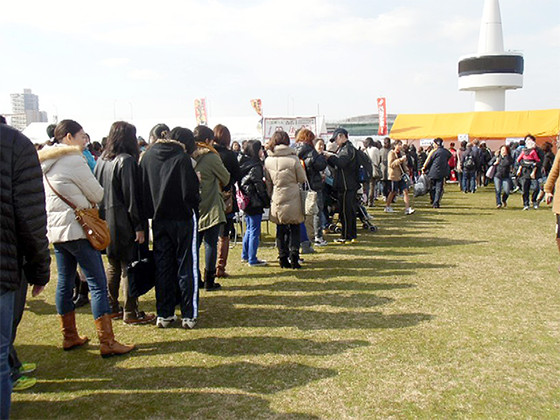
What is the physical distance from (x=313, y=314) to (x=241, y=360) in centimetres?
127

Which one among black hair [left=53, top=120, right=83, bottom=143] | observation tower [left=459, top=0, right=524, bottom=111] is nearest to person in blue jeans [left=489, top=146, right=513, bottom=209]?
black hair [left=53, top=120, right=83, bottom=143]

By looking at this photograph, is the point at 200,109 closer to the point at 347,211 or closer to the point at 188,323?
the point at 347,211

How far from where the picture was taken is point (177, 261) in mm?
4578

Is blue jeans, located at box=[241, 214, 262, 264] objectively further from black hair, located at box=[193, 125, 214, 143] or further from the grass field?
black hair, located at box=[193, 125, 214, 143]

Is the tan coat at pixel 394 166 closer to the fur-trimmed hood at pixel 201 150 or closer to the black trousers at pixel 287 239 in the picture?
the black trousers at pixel 287 239

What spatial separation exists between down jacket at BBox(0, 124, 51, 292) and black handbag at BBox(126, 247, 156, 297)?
1955 millimetres

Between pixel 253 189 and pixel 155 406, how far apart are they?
3964 mm

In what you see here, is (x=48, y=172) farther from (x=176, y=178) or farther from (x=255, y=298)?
(x=255, y=298)

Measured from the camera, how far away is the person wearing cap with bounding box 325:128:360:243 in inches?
323

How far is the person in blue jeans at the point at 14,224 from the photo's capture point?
2.42 m

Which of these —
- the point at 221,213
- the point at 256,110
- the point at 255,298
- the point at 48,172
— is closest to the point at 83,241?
the point at 48,172

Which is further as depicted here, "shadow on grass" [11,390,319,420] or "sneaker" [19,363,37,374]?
"sneaker" [19,363,37,374]

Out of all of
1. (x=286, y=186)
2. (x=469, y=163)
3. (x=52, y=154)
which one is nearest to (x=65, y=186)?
(x=52, y=154)

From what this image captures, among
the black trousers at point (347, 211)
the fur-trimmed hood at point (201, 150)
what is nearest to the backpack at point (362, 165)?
the black trousers at point (347, 211)
